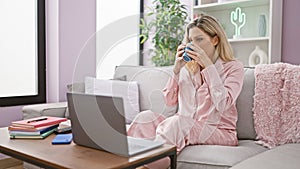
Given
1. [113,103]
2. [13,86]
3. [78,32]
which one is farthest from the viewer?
[78,32]

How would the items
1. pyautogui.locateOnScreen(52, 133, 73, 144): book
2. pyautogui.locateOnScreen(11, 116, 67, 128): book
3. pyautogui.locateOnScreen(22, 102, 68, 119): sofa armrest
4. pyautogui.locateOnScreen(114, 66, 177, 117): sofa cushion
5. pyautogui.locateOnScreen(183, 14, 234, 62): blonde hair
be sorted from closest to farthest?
pyautogui.locateOnScreen(52, 133, 73, 144): book
pyautogui.locateOnScreen(11, 116, 67, 128): book
pyautogui.locateOnScreen(183, 14, 234, 62): blonde hair
pyautogui.locateOnScreen(114, 66, 177, 117): sofa cushion
pyautogui.locateOnScreen(22, 102, 68, 119): sofa armrest

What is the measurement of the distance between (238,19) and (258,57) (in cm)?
38

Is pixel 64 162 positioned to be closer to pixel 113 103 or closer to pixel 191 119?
pixel 113 103

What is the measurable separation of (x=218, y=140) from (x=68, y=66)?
1619 millimetres

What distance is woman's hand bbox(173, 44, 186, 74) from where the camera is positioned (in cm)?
169

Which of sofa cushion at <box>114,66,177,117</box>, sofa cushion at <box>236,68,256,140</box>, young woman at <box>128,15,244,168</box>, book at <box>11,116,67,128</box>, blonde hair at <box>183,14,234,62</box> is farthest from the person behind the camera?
sofa cushion at <box>114,66,177,117</box>

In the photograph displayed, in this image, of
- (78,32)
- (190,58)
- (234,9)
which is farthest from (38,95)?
(234,9)

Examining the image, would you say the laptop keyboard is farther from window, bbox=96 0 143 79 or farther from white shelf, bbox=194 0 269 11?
white shelf, bbox=194 0 269 11

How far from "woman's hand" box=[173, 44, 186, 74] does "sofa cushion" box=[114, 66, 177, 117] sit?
0.12 metres

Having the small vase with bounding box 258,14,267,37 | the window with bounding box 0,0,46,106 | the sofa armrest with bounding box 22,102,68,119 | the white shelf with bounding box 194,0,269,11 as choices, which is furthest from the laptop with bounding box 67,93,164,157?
the white shelf with bounding box 194,0,269,11

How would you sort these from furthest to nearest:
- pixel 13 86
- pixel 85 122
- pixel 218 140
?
pixel 13 86 < pixel 218 140 < pixel 85 122

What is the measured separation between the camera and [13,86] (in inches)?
104

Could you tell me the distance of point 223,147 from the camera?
5.01 ft

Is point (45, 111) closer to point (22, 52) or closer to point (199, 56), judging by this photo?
point (22, 52)
